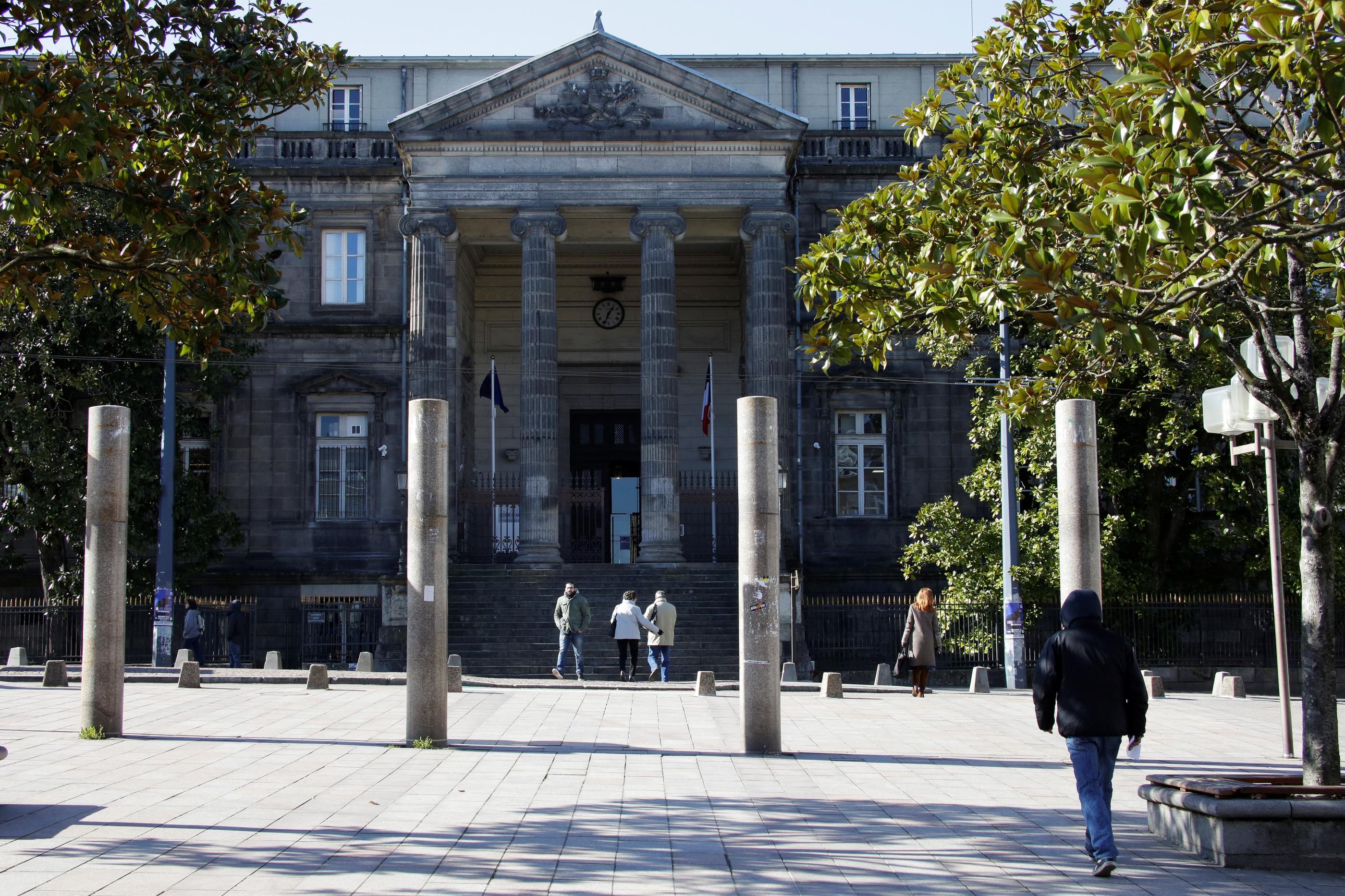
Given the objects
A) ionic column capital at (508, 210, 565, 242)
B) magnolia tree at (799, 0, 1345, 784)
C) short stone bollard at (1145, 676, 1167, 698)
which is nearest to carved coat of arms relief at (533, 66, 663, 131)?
ionic column capital at (508, 210, 565, 242)

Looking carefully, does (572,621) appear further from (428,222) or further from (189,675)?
(428,222)

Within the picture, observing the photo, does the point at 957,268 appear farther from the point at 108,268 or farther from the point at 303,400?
the point at 303,400

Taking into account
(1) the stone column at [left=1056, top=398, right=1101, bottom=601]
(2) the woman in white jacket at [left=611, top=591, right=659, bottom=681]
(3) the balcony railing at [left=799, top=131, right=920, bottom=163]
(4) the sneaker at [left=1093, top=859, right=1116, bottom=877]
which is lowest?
(4) the sneaker at [left=1093, top=859, right=1116, bottom=877]

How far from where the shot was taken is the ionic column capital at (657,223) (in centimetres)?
3106

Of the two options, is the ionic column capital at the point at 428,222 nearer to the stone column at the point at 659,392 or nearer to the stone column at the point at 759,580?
the stone column at the point at 659,392

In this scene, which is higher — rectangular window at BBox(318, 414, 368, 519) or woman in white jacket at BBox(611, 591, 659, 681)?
rectangular window at BBox(318, 414, 368, 519)

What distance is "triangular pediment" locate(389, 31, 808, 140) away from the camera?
30766 millimetres

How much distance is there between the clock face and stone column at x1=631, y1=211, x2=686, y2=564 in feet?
18.5

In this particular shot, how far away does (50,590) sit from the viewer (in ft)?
95.1

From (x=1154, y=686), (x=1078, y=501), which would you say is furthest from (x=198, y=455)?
(x=1078, y=501)

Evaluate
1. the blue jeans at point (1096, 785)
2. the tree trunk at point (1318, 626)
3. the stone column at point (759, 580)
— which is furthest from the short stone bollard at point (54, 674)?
the tree trunk at point (1318, 626)

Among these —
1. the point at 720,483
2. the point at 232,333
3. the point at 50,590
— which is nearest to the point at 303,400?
the point at 232,333

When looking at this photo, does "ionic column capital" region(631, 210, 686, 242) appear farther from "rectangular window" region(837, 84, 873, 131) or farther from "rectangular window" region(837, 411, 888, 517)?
"rectangular window" region(837, 84, 873, 131)

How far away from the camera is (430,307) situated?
1219 inches
